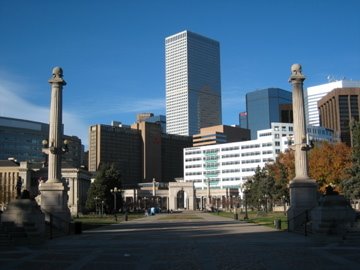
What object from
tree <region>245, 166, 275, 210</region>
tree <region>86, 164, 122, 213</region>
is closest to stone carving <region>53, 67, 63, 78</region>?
tree <region>245, 166, 275, 210</region>

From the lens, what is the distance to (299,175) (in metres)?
39.4

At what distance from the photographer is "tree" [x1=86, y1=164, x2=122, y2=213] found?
10688 cm

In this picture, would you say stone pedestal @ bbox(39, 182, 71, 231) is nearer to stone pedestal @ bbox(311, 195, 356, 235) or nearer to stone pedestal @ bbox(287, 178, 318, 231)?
stone pedestal @ bbox(287, 178, 318, 231)

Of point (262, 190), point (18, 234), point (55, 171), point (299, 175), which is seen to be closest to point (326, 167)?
point (262, 190)

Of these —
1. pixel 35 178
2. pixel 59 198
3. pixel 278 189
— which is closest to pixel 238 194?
pixel 35 178

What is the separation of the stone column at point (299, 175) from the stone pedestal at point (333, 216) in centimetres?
530

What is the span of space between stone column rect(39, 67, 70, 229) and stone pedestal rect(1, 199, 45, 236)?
5.70 m

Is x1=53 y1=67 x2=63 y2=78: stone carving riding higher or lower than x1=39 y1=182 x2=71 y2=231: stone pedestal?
higher

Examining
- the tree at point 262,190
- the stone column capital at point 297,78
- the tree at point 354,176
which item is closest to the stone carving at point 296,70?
the stone column capital at point 297,78

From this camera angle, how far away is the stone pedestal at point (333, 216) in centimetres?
3081

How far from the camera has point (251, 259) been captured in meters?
20.6

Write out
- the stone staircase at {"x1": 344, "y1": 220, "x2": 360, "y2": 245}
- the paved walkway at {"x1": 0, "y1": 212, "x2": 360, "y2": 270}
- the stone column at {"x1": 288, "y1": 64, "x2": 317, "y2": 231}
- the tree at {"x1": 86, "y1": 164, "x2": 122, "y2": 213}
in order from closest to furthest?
the paved walkway at {"x1": 0, "y1": 212, "x2": 360, "y2": 270} < the stone staircase at {"x1": 344, "y1": 220, "x2": 360, "y2": 245} < the stone column at {"x1": 288, "y1": 64, "x2": 317, "y2": 231} < the tree at {"x1": 86, "y1": 164, "x2": 122, "y2": 213}

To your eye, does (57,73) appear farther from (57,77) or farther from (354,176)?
(354,176)

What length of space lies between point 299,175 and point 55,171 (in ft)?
65.6
